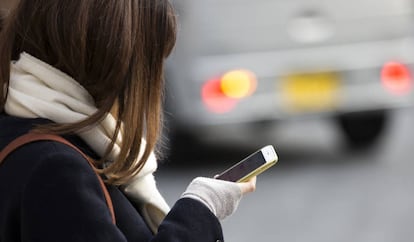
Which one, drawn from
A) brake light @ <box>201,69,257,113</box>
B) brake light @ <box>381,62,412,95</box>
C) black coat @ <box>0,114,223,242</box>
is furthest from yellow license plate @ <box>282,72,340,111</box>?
black coat @ <box>0,114,223,242</box>

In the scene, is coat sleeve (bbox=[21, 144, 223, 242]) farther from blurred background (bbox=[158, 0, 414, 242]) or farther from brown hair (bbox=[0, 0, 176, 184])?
blurred background (bbox=[158, 0, 414, 242])

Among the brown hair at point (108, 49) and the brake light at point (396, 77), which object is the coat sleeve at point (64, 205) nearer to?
the brown hair at point (108, 49)

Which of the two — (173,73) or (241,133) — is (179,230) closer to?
(173,73)

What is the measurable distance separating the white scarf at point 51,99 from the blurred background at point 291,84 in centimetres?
551

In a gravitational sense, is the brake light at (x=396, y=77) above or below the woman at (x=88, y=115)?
below

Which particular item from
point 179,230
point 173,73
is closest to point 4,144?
point 179,230

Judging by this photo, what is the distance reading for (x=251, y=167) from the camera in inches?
103

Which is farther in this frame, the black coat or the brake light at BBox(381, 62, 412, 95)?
the brake light at BBox(381, 62, 412, 95)

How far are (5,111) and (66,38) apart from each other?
216 mm

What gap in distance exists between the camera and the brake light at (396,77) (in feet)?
29.2

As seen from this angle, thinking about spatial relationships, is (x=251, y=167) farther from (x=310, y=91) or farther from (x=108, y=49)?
(x=310, y=91)

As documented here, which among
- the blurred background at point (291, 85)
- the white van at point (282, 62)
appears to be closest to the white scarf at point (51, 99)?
the blurred background at point (291, 85)

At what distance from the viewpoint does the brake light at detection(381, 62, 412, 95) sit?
8906mm

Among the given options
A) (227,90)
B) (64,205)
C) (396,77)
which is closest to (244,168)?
(64,205)
